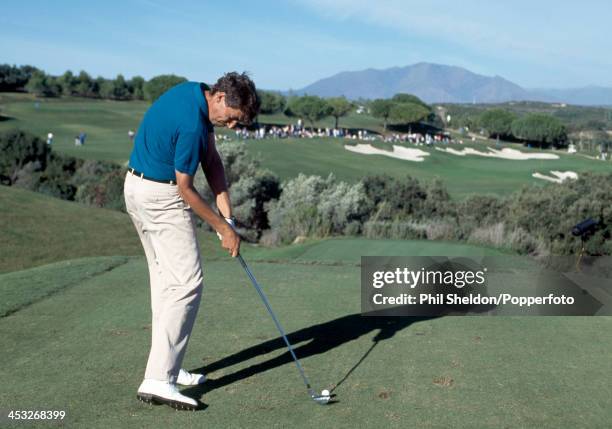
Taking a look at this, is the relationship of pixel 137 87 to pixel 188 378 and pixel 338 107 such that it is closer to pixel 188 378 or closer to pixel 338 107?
pixel 338 107

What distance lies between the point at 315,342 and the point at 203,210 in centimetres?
193

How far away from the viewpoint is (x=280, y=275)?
29.9 ft

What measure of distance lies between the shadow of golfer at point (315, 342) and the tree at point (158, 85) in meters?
122

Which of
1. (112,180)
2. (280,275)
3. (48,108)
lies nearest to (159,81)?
(48,108)

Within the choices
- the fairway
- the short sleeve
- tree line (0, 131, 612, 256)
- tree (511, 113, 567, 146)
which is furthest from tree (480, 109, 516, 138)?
the short sleeve

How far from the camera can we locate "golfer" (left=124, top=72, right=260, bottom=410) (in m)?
4.55

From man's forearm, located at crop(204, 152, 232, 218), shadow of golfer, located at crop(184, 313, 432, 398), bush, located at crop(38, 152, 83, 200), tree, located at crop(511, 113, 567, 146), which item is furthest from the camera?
tree, located at crop(511, 113, 567, 146)

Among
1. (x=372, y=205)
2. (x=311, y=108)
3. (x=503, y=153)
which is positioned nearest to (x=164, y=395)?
(x=372, y=205)

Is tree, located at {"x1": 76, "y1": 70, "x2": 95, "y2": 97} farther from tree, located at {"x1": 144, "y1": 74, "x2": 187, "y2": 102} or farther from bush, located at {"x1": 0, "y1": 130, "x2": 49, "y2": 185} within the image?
bush, located at {"x1": 0, "y1": 130, "x2": 49, "y2": 185}

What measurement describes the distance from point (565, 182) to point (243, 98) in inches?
701

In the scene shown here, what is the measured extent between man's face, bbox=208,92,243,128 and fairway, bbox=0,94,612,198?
37.6m

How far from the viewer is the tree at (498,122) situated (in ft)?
447

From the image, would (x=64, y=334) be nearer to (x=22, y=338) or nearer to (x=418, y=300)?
(x=22, y=338)

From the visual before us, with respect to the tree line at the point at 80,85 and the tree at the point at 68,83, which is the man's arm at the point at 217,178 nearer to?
the tree line at the point at 80,85
